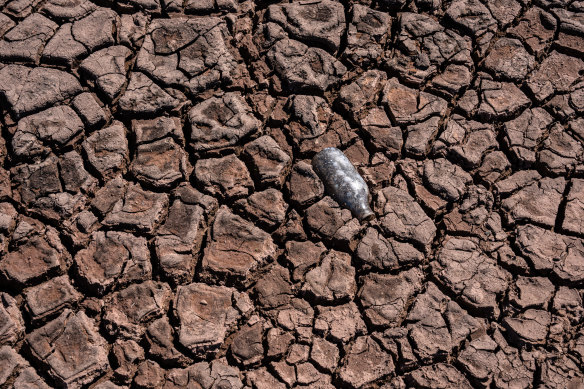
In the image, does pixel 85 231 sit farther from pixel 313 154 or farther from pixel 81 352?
pixel 313 154

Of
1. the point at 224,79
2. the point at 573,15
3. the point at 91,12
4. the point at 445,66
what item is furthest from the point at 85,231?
the point at 573,15

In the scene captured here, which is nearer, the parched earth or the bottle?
the parched earth

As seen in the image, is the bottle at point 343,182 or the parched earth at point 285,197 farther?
the bottle at point 343,182

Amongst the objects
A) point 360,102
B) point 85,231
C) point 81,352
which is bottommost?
point 81,352
